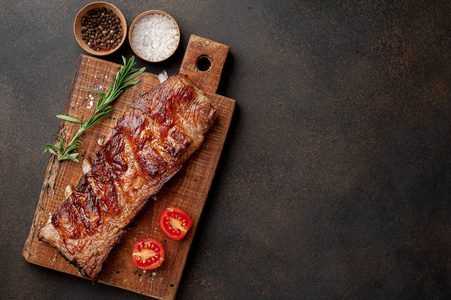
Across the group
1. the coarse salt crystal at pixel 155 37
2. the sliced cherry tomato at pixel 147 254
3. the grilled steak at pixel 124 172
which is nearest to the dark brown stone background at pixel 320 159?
the coarse salt crystal at pixel 155 37

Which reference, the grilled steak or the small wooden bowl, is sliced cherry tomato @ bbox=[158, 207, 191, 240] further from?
the small wooden bowl

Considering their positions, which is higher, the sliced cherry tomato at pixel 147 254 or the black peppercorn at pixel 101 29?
the black peppercorn at pixel 101 29

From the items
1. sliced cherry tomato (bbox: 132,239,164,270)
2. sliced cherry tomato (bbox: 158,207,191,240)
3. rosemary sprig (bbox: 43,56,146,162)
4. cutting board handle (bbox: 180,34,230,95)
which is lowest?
sliced cherry tomato (bbox: 132,239,164,270)

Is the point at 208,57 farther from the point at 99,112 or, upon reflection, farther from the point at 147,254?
the point at 147,254

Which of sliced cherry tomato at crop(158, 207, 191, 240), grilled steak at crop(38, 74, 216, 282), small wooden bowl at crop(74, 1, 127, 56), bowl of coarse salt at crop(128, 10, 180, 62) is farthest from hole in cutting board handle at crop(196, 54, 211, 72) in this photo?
sliced cherry tomato at crop(158, 207, 191, 240)

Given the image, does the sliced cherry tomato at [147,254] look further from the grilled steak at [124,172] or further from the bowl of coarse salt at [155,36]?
the bowl of coarse salt at [155,36]

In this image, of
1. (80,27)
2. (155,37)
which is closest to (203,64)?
(155,37)

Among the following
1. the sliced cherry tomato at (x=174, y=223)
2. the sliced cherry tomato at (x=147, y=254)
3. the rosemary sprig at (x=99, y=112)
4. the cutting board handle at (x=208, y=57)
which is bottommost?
the sliced cherry tomato at (x=147, y=254)
